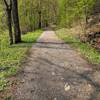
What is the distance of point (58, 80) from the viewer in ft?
21.7

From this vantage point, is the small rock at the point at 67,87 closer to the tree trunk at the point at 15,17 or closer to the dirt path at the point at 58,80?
the dirt path at the point at 58,80

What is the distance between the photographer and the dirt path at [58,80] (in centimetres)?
549

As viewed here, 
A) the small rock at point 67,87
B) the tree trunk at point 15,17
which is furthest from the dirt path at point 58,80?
the tree trunk at point 15,17

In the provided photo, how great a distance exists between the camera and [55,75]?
712cm

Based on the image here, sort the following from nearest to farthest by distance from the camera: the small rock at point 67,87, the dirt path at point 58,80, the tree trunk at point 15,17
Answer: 1. the dirt path at point 58,80
2. the small rock at point 67,87
3. the tree trunk at point 15,17

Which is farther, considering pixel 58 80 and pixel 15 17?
pixel 15 17

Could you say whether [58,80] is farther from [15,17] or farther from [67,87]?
[15,17]

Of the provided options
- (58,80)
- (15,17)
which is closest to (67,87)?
(58,80)

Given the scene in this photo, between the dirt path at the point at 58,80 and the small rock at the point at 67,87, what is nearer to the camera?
the dirt path at the point at 58,80

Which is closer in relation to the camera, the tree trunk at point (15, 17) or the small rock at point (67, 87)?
the small rock at point (67, 87)

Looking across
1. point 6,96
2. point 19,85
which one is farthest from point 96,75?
point 6,96

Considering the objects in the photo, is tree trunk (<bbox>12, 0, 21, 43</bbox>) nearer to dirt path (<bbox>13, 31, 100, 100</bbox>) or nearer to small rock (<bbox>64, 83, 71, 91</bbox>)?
dirt path (<bbox>13, 31, 100, 100</bbox>)

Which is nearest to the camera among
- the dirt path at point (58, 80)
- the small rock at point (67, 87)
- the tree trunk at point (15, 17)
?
the dirt path at point (58, 80)

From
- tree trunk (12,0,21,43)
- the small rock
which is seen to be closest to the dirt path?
the small rock
